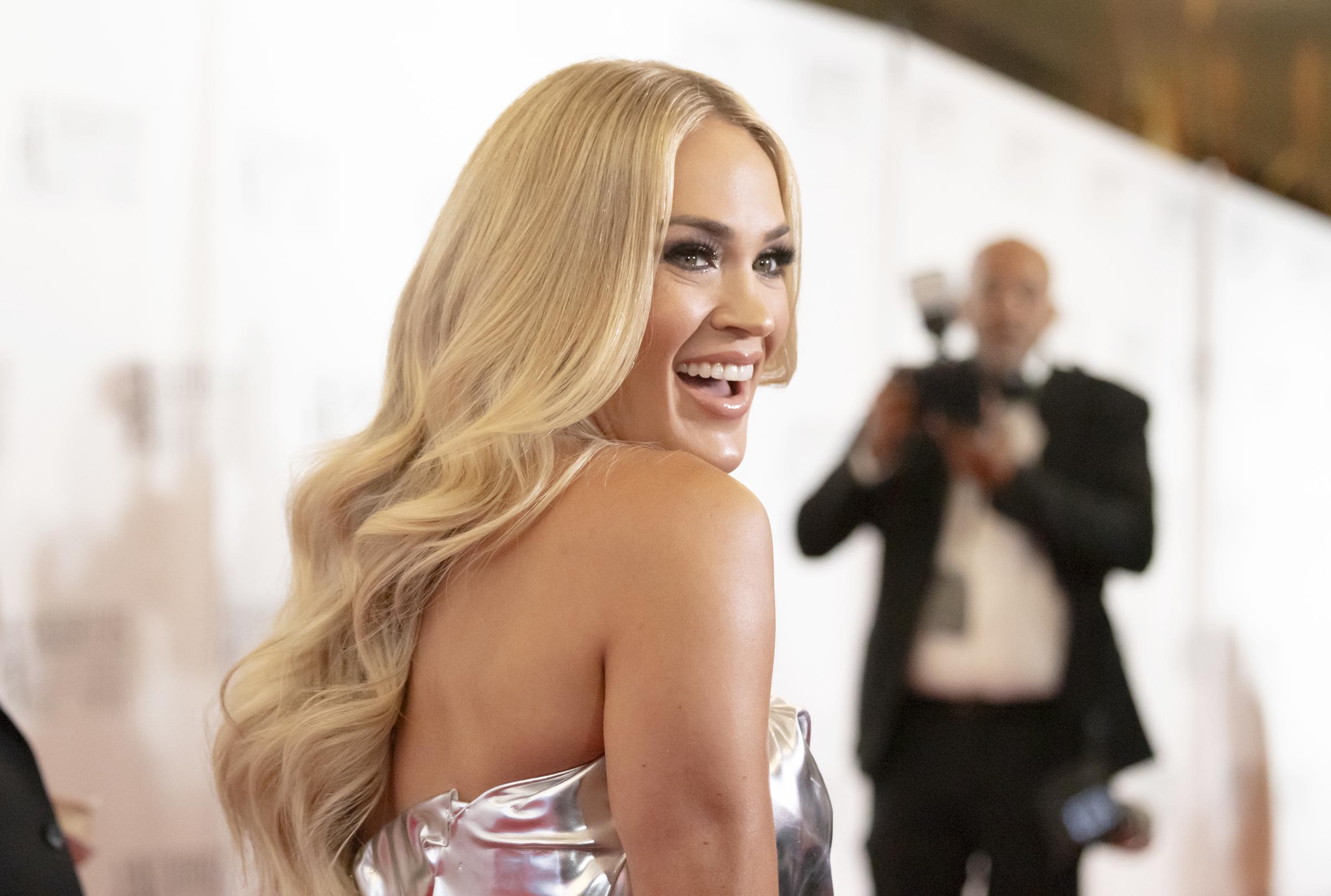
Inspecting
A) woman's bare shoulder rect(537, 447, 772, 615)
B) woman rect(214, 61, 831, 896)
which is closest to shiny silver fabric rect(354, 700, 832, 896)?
woman rect(214, 61, 831, 896)

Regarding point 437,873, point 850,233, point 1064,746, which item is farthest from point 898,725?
point 437,873


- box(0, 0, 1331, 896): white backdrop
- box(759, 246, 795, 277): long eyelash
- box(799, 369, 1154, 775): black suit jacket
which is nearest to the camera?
box(759, 246, 795, 277): long eyelash

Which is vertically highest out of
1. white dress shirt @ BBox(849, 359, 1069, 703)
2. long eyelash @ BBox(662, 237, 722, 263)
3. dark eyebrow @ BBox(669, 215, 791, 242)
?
dark eyebrow @ BBox(669, 215, 791, 242)

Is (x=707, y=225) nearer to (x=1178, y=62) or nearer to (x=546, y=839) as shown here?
(x=546, y=839)

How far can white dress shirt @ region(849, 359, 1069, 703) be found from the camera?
87.8 inches

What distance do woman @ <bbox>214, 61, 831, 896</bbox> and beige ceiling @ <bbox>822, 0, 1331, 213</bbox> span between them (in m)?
1.84

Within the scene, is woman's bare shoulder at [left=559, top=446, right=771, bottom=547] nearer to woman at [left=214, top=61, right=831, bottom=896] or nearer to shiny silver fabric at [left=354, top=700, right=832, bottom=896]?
woman at [left=214, top=61, right=831, bottom=896]

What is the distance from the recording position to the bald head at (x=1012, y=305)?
2311 mm

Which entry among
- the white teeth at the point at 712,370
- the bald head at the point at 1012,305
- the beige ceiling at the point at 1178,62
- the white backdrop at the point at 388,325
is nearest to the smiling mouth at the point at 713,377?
the white teeth at the point at 712,370

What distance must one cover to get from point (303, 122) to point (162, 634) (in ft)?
2.86

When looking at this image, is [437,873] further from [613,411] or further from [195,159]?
[195,159]

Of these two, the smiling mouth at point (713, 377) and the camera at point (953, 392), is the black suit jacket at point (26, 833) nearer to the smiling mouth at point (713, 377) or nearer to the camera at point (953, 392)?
the smiling mouth at point (713, 377)

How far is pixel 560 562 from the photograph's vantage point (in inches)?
34.8

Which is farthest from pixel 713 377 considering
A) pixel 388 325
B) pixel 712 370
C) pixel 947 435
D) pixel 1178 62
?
pixel 1178 62
